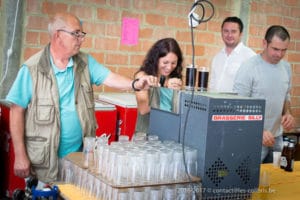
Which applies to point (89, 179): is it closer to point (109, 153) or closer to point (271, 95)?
point (109, 153)

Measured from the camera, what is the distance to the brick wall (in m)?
3.82

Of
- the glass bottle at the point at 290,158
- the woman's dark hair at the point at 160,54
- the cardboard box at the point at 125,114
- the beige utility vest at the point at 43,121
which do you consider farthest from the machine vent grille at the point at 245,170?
the cardboard box at the point at 125,114

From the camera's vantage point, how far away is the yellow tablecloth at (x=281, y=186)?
216 centimetres

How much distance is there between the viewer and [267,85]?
3441 millimetres

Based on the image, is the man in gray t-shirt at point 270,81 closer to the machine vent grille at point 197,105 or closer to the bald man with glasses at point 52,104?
the bald man with glasses at point 52,104

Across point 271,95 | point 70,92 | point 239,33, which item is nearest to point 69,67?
point 70,92

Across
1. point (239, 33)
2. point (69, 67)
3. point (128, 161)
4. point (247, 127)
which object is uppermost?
point (239, 33)

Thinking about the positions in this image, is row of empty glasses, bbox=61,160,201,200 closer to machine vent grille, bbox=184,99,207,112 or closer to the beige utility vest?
machine vent grille, bbox=184,99,207,112

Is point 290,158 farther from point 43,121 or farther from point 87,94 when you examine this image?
point 43,121

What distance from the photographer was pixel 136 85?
9.12 ft

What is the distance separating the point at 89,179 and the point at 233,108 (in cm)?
67

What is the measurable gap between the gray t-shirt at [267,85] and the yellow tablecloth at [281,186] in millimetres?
690

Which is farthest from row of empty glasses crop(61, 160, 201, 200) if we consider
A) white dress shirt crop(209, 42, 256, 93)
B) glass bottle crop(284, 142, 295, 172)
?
white dress shirt crop(209, 42, 256, 93)

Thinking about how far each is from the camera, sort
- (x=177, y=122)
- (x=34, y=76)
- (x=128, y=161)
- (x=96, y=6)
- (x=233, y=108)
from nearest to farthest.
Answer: (x=128, y=161), (x=233, y=108), (x=177, y=122), (x=34, y=76), (x=96, y=6)
